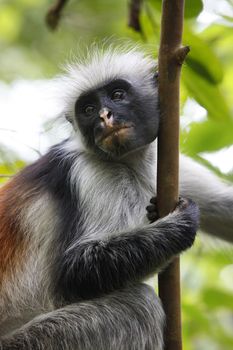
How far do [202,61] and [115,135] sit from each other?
0.89m

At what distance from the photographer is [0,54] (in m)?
13.2

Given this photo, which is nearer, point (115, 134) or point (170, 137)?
point (170, 137)

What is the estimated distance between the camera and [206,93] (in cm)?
593

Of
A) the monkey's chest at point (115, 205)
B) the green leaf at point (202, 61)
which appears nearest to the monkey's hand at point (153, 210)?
the monkey's chest at point (115, 205)

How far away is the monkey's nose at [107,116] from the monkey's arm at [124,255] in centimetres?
89

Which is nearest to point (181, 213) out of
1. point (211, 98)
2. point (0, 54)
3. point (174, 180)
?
point (174, 180)

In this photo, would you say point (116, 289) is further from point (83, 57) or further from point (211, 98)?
point (83, 57)

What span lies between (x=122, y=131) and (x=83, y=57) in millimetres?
1879

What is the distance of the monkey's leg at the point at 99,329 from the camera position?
5.88 metres

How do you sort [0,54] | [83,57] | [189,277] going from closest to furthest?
[83,57], [189,277], [0,54]

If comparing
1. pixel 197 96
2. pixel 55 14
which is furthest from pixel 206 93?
pixel 55 14

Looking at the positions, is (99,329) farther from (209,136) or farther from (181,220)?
(209,136)

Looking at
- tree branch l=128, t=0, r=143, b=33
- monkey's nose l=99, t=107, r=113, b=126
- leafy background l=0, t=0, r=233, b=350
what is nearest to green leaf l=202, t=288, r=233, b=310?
leafy background l=0, t=0, r=233, b=350

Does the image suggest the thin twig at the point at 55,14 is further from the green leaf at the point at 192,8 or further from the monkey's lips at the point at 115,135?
the green leaf at the point at 192,8
